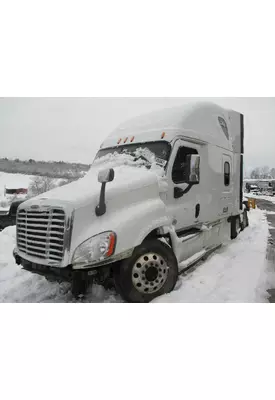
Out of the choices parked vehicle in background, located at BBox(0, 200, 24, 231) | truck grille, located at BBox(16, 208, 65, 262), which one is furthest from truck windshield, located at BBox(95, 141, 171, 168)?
parked vehicle in background, located at BBox(0, 200, 24, 231)

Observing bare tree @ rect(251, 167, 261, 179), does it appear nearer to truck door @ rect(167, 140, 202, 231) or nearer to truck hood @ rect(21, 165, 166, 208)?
truck door @ rect(167, 140, 202, 231)

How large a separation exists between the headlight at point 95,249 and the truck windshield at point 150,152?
41.6 inches

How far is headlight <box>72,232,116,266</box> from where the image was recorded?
7.41ft

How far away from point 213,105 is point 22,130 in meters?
2.44

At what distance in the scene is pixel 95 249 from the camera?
228 centimetres

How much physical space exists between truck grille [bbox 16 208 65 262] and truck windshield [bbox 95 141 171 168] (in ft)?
3.94

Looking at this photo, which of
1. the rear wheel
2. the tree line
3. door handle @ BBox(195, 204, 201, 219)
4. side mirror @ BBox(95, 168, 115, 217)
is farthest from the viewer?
the rear wheel

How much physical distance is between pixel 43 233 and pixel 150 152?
1451 mm

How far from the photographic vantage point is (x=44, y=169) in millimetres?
3340

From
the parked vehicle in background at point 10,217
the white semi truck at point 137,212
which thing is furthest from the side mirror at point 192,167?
the parked vehicle in background at point 10,217

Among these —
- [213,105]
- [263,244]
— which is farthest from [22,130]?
[263,244]

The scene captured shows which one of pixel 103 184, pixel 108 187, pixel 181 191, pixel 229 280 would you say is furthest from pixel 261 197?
pixel 103 184

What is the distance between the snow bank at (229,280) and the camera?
8.96 ft

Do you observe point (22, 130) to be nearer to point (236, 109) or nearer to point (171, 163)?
point (171, 163)
